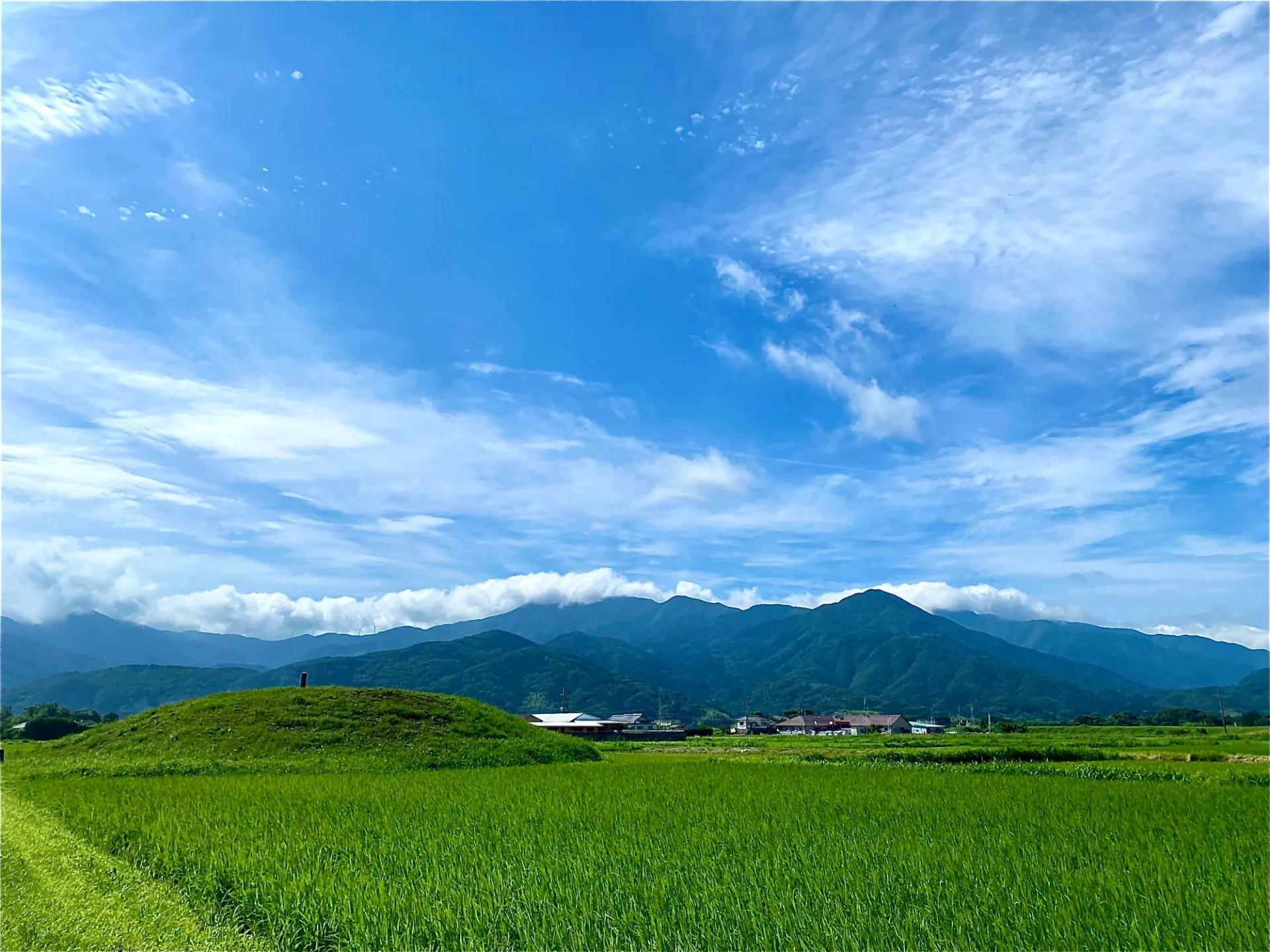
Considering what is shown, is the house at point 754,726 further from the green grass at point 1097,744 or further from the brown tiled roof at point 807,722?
the green grass at point 1097,744

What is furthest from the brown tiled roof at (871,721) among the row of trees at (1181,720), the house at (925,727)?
the row of trees at (1181,720)

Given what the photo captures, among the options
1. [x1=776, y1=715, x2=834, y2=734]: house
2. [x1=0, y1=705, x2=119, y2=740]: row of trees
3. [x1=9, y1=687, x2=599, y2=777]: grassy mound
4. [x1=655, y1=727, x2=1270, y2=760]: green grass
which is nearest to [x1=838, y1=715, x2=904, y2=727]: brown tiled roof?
[x1=776, y1=715, x2=834, y2=734]: house

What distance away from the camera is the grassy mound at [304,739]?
3334cm

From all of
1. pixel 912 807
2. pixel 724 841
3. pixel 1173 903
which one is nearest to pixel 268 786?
Result: pixel 724 841

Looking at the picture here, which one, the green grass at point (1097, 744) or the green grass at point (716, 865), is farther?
the green grass at point (1097, 744)

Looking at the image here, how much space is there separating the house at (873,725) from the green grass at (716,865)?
124m

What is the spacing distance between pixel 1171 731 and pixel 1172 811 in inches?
3161

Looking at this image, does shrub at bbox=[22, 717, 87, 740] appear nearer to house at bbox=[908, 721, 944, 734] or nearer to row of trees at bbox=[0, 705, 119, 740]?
row of trees at bbox=[0, 705, 119, 740]

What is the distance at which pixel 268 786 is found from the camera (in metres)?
22.8

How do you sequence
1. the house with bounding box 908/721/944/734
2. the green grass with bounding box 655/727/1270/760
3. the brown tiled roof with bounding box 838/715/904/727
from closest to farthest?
1. the green grass with bounding box 655/727/1270/760
2. the house with bounding box 908/721/944/734
3. the brown tiled roof with bounding box 838/715/904/727

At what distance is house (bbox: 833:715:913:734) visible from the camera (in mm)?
136375

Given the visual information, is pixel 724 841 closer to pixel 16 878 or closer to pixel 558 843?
pixel 558 843

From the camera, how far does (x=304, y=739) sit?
37.7 m

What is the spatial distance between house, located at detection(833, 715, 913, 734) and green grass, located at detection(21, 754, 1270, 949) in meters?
124
